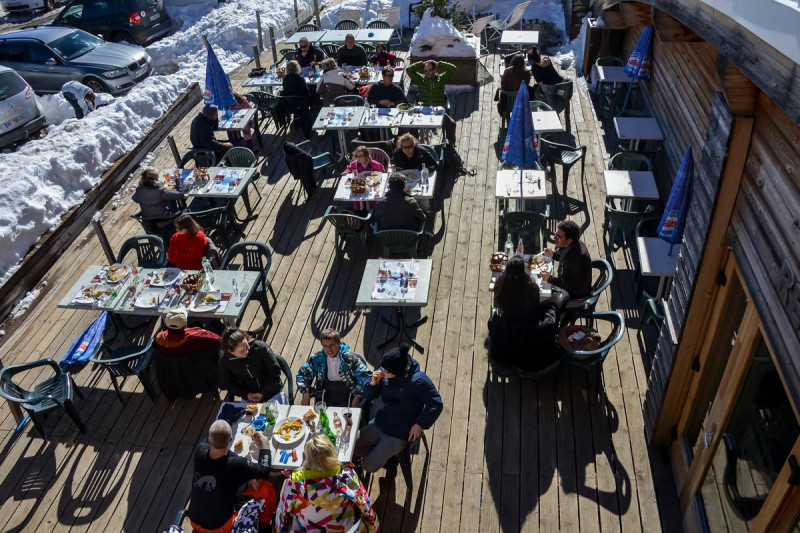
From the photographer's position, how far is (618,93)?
12.4 m

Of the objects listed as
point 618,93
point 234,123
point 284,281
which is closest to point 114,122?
point 234,123

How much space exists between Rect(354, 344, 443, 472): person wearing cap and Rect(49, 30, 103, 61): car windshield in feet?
46.0

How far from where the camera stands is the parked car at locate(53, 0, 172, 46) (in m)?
19.1

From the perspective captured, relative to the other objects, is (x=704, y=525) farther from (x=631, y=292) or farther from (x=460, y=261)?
(x=460, y=261)

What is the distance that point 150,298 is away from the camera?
7469 millimetres

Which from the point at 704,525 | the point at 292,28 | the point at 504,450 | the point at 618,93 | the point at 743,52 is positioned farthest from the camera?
the point at 292,28

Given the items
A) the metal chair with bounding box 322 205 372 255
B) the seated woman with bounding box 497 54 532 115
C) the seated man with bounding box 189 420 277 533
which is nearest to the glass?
the seated man with bounding box 189 420 277 533

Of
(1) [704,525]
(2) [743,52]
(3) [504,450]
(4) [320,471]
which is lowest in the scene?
(3) [504,450]

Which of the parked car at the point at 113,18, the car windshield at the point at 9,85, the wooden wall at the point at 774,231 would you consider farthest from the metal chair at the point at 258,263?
the parked car at the point at 113,18

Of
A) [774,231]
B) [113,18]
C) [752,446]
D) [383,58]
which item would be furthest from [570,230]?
[113,18]

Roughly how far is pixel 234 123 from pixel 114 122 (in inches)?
129

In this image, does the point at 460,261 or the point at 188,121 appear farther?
the point at 188,121

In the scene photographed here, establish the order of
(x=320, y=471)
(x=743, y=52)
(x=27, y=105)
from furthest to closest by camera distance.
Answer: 1. (x=27, y=105)
2. (x=320, y=471)
3. (x=743, y=52)

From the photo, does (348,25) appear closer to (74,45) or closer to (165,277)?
(74,45)
